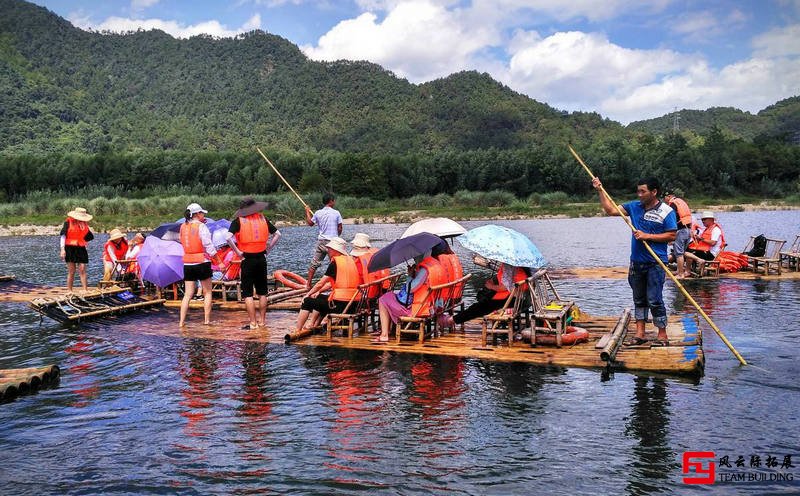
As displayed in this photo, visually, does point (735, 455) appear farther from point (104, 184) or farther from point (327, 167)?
point (104, 184)

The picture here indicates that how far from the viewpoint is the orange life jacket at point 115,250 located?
757 inches

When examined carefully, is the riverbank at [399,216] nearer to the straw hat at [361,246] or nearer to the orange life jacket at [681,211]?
the orange life jacket at [681,211]

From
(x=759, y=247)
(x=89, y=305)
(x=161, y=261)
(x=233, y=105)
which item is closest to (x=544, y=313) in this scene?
(x=161, y=261)

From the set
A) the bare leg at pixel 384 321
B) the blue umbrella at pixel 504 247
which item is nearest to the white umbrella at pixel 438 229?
the blue umbrella at pixel 504 247

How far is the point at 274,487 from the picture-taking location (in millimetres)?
7234

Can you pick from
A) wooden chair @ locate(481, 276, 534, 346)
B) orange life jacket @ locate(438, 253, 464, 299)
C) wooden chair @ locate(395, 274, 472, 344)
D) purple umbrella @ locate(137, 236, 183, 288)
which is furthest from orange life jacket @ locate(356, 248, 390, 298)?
purple umbrella @ locate(137, 236, 183, 288)

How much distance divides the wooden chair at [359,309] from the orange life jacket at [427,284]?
850mm

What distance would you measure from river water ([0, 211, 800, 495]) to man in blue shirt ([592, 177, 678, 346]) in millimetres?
1137

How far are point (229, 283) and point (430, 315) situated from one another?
6.88m

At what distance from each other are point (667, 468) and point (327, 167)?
85852 millimetres

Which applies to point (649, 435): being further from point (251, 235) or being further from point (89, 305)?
point (89, 305)

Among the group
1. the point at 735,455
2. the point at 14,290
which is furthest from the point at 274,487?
the point at 14,290

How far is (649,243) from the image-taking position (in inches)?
425

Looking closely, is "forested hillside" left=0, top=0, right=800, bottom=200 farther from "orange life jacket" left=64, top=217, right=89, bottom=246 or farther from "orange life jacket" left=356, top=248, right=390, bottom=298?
"orange life jacket" left=356, top=248, right=390, bottom=298
